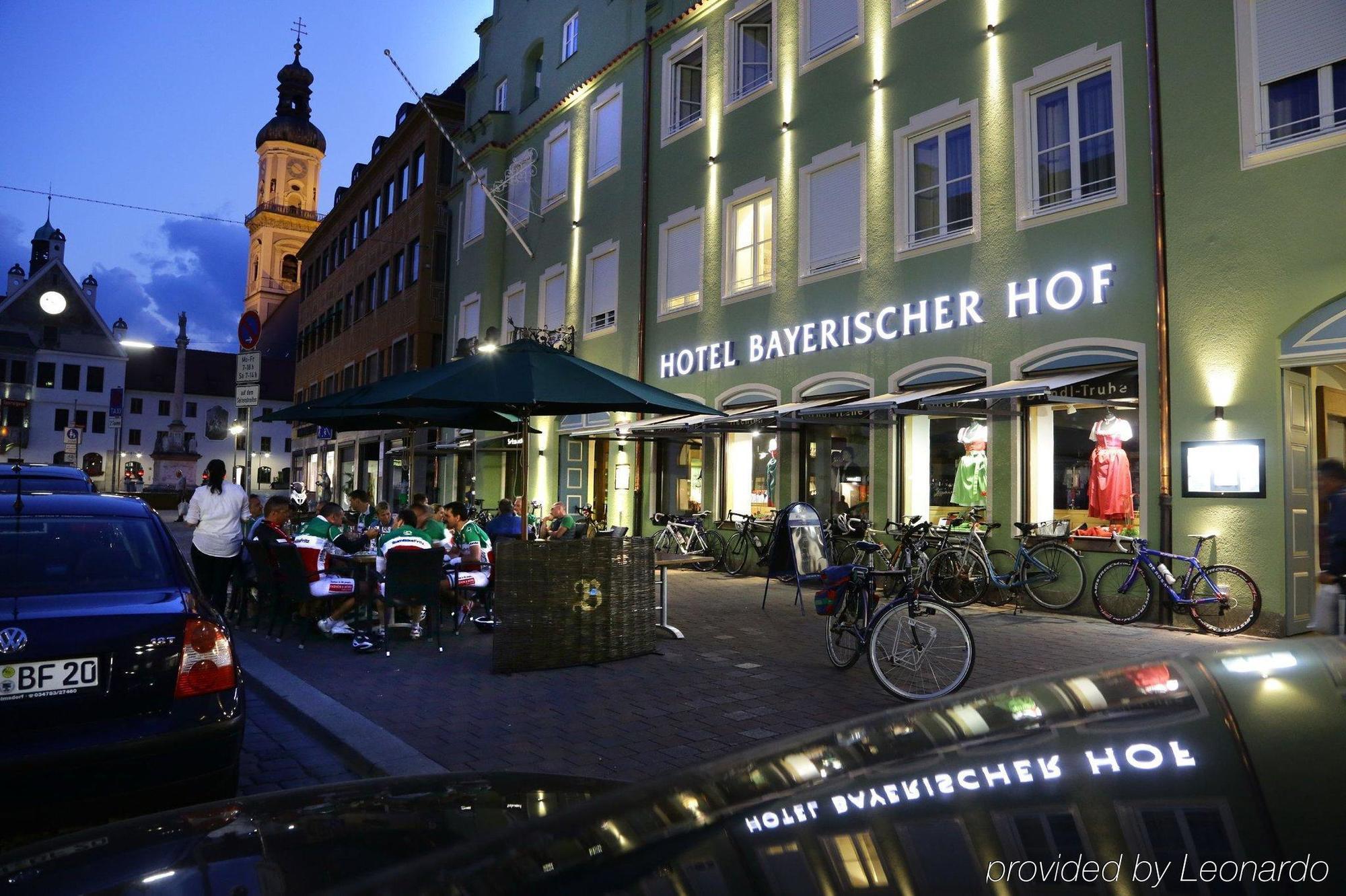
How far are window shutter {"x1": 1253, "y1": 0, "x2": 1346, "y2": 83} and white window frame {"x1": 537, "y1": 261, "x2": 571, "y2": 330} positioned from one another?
15444 mm

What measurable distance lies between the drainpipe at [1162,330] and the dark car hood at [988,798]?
10.0 m

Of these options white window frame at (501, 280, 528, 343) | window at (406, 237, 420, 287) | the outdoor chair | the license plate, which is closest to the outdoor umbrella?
the outdoor chair

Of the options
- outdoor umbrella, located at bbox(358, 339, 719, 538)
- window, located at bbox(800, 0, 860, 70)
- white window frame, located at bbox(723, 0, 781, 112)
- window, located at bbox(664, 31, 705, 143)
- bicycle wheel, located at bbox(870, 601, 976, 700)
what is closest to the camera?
bicycle wheel, located at bbox(870, 601, 976, 700)

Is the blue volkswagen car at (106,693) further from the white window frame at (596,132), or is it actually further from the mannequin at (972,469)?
the white window frame at (596,132)

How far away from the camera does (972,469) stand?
12.6 meters

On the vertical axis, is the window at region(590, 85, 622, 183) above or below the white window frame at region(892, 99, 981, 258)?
above

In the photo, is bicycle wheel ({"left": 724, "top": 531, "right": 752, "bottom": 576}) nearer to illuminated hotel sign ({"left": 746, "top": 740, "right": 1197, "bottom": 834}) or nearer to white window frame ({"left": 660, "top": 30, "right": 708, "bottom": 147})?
white window frame ({"left": 660, "top": 30, "right": 708, "bottom": 147})

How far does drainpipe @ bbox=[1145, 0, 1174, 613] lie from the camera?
33.8ft

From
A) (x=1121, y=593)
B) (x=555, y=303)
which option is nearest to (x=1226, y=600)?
(x=1121, y=593)

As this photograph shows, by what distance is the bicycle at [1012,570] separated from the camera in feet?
36.6

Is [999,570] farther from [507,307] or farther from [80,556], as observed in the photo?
[507,307]

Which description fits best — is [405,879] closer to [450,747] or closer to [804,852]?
[804,852]

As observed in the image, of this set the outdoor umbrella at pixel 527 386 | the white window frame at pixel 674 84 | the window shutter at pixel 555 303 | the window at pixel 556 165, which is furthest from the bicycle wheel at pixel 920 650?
the window at pixel 556 165

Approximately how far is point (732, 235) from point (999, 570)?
8317 millimetres
